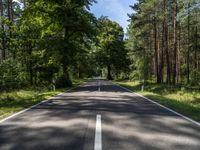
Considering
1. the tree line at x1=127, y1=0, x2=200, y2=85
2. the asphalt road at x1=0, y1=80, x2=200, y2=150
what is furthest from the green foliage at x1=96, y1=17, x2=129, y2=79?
the asphalt road at x1=0, y1=80, x2=200, y2=150

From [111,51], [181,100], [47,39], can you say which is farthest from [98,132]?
[111,51]

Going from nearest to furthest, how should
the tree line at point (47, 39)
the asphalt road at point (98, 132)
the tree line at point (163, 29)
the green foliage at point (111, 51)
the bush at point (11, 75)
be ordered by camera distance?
the asphalt road at point (98, 132) → the bush at point (11, 75) → the tree line at point (47, 39) → the tree line at point (163, 29) → the green foliage at point (111, 51)

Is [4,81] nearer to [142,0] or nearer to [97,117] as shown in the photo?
[97,117]

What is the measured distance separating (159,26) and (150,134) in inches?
2143

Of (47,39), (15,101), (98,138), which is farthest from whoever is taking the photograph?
(47,39)

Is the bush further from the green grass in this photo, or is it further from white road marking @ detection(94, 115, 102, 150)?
white road marking @ detection(94, 115, 102, 150)

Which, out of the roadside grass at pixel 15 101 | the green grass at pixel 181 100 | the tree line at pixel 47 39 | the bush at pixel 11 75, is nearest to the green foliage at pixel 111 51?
the tree line at pixel 47 39

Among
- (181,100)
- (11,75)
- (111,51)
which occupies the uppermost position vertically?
(111,51)

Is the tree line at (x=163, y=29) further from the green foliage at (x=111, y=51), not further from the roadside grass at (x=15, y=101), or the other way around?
the roadside grass at (x=15, y=101)

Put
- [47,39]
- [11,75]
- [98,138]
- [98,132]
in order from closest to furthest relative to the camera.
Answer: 1. [98,138]
2. [98,132]
3. [11,75]
4. [47,39]

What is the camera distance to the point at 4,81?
105ft

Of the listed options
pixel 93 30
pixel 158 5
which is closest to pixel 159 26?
pixel 158 5

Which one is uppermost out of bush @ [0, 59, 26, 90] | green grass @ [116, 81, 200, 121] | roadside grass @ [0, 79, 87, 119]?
bush @ [0, 59, 26, 90]

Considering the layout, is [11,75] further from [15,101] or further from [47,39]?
[15,101]
